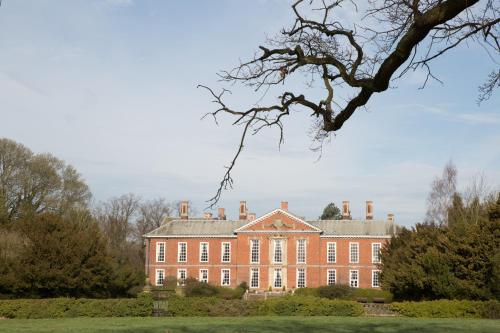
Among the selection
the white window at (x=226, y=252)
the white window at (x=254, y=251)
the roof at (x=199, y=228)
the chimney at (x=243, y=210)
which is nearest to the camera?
the white window at (x=254, y=251)

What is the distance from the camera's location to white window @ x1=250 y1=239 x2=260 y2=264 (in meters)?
56.8

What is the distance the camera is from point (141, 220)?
74875mm

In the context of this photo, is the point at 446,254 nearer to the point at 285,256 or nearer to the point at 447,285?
the point at 447,285

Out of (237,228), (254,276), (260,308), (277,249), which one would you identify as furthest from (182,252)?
(260,308)

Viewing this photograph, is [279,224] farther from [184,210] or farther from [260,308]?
[260,308]

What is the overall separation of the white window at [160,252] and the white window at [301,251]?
12.8 metres

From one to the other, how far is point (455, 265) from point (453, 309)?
11.2 feet

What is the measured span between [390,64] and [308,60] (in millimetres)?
820

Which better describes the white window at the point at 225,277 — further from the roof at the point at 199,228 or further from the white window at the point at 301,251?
the white window at the point at 301,251

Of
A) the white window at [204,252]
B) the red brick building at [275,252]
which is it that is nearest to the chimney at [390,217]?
the red brick building at [275,252]

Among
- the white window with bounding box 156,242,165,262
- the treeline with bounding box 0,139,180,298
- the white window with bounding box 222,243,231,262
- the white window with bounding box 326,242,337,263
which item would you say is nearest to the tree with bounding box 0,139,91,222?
the treeline with bounding box 0,139,180,298

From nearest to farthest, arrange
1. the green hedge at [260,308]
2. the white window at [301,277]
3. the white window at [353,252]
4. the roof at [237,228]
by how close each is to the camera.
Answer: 1. the green hedge at [260,308]
2. the white window at [301,277]
3. the white window at [353,252]
4. the roof at [237,228]

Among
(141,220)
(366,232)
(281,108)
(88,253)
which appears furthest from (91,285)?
(141,220)

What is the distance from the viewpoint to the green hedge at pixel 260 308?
25203 millimetres
